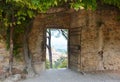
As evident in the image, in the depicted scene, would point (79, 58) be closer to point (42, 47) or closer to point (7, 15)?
point (42, 47)

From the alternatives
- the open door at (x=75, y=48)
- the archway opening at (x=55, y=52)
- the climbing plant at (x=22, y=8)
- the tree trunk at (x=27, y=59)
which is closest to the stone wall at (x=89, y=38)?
the open door at (x=75, y=48)

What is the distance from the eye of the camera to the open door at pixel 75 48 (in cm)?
829

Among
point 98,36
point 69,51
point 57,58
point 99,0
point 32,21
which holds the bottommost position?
point 57,58

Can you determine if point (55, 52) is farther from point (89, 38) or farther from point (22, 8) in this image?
point (22, 8)

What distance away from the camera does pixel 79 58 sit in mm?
8273

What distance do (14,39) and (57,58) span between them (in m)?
8.93

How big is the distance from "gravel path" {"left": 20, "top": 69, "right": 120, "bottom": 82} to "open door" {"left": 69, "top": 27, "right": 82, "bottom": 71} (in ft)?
1.29

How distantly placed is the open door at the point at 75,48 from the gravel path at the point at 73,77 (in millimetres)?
392

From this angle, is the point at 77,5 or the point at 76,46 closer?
the point at 77,5

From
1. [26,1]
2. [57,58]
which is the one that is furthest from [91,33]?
[57,58]

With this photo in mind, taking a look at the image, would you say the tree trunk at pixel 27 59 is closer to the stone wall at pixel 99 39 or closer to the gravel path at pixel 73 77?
the gravel path at pixel 73 77

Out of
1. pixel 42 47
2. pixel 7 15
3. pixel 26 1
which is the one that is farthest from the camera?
pixel 42 47

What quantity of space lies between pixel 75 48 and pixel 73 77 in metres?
1.32

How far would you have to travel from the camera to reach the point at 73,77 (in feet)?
→ 25.1
